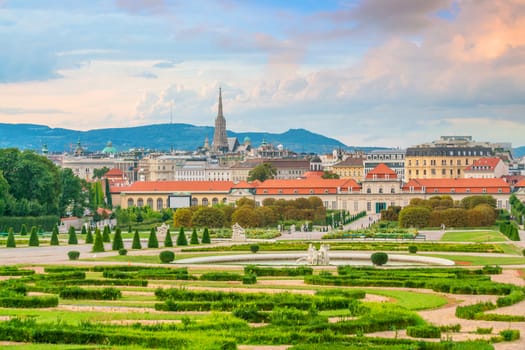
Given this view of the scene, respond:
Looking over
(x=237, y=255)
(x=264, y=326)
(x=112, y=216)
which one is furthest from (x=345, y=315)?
(x=112, y=216)

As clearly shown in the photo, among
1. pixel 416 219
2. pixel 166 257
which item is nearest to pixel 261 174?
pixel 416 219

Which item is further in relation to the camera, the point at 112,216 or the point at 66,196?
the point at 112,216

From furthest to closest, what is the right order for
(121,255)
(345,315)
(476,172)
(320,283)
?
(476,172) → (121,255) → (320,283) → (345,315)

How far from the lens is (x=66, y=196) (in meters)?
106

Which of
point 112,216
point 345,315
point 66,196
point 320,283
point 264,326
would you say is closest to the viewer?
point 264,326

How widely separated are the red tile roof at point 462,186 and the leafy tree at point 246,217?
97.6 ft

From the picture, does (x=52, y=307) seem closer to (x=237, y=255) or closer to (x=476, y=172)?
(x=237, y=255)

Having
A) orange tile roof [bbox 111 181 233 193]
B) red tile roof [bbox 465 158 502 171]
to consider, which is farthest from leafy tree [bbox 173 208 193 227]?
red tile roof [bbox 465 158 502 171]

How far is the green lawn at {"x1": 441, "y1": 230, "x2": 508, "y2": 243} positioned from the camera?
221 ft

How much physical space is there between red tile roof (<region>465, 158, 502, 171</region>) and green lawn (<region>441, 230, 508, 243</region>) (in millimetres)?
71683

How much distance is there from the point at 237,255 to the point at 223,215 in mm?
34154

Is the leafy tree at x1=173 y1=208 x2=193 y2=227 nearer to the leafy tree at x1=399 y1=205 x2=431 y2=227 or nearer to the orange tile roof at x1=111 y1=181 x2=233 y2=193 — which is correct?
the leafy tree at x1=399 y1=205 x2=431 y2=227

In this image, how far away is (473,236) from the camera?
71938 millimetres

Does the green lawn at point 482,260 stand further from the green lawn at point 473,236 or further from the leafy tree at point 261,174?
the leafy tree at point 261,174
